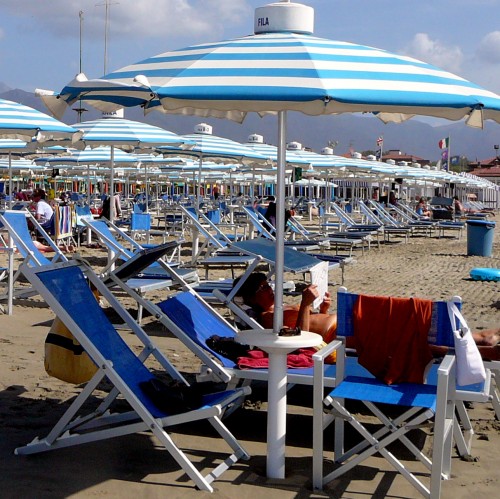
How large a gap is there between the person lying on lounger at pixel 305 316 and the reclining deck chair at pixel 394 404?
13 centimetres

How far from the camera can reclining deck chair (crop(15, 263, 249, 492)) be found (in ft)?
10.4

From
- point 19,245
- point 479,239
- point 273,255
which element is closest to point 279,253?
point 273,255

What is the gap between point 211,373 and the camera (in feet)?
12.8

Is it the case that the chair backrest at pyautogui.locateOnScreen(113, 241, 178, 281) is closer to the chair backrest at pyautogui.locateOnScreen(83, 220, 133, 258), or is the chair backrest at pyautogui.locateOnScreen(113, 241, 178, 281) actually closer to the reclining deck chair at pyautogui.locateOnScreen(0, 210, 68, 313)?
the reclining deck chair at pyautogui.locateOnScreen(0, 210, 68, 313)

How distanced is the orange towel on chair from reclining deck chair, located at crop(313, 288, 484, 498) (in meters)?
0.02

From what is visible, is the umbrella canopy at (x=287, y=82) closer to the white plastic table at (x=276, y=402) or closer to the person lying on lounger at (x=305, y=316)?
the white plastic table at (x=276, y=402)

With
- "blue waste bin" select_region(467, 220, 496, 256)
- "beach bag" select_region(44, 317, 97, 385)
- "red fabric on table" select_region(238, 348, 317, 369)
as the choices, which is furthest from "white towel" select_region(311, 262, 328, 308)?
"blue waste bin" select_region(467, 220, 496, 256)

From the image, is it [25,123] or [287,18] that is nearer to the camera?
[287,18]

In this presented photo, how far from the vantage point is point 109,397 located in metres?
3.79

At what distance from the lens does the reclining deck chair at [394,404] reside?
303 centimetres

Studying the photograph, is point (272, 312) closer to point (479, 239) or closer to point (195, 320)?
point (195, 320)

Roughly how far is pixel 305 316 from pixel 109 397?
1061 mm

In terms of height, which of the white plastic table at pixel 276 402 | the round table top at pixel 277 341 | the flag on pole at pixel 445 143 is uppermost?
the flag on pole at pixel 445 143

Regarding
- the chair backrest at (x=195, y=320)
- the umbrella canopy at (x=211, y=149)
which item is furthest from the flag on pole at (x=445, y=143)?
the chair backrest at (x=195, y=320)
